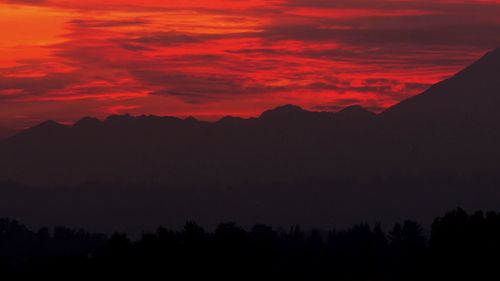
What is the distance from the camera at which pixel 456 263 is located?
11738 cm

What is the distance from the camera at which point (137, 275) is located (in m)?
114

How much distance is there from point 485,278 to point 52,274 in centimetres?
3295

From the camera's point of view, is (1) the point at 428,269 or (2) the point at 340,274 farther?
(2) the point at 340,274

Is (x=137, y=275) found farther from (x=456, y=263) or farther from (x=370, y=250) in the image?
(x=370, y=250)

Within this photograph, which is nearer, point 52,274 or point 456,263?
point 52,274

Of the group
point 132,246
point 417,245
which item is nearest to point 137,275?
point 132,246

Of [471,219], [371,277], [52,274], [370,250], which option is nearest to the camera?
[52,274]

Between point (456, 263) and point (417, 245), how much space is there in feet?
232

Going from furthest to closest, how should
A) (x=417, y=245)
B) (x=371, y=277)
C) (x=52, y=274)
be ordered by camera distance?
1. (x=417, y=245)
2. (x=371, y=277)
3. (x=52, y=274)

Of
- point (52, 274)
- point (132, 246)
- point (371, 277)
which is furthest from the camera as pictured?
point (371, 277)

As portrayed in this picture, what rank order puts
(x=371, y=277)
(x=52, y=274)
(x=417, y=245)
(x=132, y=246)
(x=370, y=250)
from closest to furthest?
1. (x=52, y=274)
2. (x=132, y=246)
3. (x=371, y=277)
4. (x=370, y=250)
5. (x=417, y=245)

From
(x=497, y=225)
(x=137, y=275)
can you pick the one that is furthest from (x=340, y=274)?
(x=137, y=275)

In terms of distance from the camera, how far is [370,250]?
551 ft

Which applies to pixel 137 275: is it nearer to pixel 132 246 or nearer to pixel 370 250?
pixel 132 246
